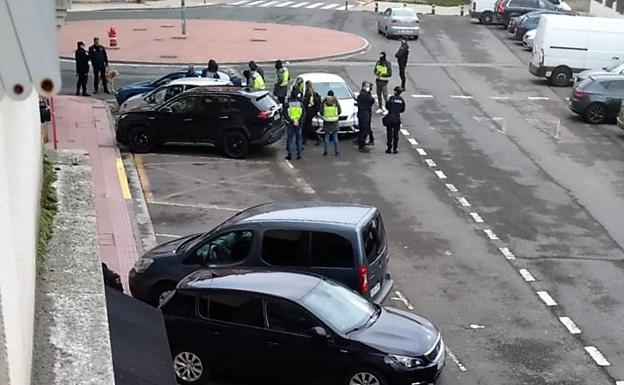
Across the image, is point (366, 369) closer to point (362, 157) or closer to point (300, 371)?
point (300, 371)

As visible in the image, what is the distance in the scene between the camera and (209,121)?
23.3 meters

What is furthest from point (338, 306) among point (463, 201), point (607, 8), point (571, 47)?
point (607, 8)

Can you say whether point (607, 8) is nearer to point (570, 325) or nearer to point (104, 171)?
point (104, 171)

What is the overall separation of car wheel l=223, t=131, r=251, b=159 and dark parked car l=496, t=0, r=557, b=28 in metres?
28.0

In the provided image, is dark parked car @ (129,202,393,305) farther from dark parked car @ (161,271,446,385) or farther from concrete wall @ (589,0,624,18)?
concrete wall @ (589,0,624,18)

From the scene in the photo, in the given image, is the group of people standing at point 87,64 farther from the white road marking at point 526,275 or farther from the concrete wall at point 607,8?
the concrete wall at point 607,8

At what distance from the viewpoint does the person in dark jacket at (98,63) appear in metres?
30.3

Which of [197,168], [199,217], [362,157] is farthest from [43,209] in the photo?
[362,157]

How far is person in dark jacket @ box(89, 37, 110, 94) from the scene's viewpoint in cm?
3030

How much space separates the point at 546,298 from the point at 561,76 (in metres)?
20.6

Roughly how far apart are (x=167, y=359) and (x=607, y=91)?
22.6m

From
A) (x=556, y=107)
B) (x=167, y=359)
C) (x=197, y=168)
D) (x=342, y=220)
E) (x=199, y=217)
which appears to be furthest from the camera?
(x=556, y=107)

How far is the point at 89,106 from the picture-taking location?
28.8 metres

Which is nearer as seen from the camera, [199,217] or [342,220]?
[342,220]
